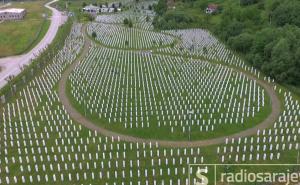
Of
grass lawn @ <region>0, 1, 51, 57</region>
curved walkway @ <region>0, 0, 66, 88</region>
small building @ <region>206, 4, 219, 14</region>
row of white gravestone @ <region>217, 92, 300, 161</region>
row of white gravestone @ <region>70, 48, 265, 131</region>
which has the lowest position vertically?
row of white gravestone @ <region>217, 92, 300, 161</region>

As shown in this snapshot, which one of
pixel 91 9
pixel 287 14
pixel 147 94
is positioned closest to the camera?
pixel 147 94

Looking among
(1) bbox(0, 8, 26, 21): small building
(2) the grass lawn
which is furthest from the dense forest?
(1) bbox(0, 8, 26, 21): small building

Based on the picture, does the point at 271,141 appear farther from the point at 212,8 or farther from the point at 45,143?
the point at 212,8

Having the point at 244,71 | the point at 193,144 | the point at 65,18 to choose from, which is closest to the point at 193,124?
the point at 193,144

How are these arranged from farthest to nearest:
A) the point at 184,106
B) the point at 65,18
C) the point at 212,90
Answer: the point at 65,18 < the point at 212,90 < the point at 184,106

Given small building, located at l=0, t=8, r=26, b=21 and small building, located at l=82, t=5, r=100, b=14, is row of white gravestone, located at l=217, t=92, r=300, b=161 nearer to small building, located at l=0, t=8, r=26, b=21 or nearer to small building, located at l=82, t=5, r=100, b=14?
small building, located at l=82, t=5, r=100, b=14

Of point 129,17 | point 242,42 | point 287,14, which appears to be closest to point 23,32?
point 129,17

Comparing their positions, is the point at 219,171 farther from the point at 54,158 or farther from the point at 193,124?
the point at 54,158
